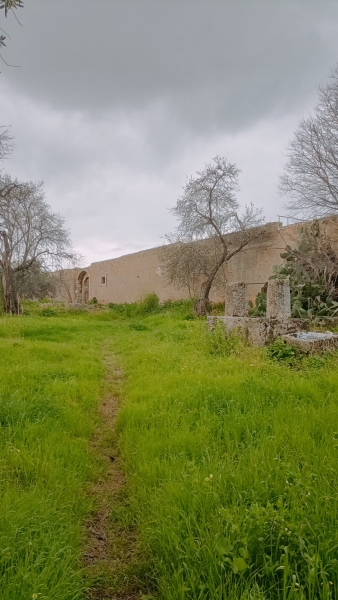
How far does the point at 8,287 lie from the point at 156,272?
801cm

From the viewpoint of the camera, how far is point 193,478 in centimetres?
229

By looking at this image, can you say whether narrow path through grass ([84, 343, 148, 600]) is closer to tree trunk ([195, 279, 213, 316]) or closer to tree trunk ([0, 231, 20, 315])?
tree trunk ([195, 279, 213, 316])

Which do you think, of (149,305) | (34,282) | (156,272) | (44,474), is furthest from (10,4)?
(34,282)

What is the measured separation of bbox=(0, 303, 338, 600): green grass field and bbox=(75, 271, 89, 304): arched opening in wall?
2568 centimetres

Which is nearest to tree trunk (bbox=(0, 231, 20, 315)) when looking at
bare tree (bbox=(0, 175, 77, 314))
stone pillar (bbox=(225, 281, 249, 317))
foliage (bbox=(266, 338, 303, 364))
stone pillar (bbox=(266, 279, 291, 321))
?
bare tree (bbox=(0, 175, 77, 314))

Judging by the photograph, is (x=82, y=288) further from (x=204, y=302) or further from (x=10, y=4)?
(x=10, y=4)


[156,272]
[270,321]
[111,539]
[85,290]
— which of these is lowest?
[111,539]

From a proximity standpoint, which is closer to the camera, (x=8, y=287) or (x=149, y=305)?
(x=8, y=287)

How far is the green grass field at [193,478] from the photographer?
162 cm

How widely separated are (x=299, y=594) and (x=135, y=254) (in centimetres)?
2187

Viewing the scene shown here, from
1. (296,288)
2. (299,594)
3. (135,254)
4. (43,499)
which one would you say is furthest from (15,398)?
(135,254)

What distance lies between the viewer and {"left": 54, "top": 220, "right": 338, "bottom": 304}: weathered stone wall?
13.8 meters

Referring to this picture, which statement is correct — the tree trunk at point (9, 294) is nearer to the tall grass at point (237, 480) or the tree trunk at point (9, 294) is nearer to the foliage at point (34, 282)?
the foliage at point (34, 282)

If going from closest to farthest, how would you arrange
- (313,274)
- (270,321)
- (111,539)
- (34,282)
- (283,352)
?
1. (111,539)
2. (283,352)
3. (270,321)
4. (313,274)
5. (34,282)
